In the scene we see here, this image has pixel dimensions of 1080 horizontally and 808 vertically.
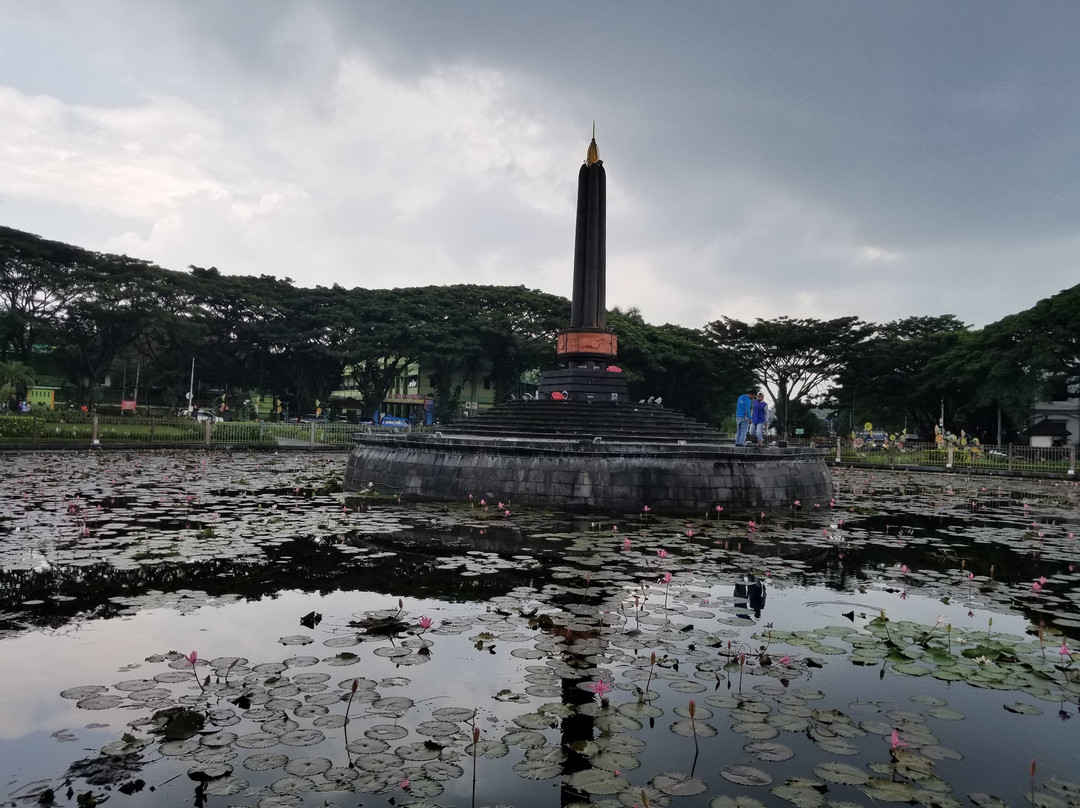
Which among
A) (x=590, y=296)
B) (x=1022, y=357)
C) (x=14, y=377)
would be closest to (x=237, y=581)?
(x=590, y=296)

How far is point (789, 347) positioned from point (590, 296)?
26.0 metres

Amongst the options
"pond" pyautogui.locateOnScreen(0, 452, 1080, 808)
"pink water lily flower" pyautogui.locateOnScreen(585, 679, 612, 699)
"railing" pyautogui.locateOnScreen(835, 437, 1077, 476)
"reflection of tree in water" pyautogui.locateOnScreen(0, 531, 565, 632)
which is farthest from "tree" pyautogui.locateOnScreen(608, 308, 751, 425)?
"pink water lily flower" pyautogui.locateOnScreen(585, 679, 612, 699)

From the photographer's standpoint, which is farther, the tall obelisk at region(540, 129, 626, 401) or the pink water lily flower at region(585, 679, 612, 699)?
the tall obelisk at region(540, 129, 626, 401)

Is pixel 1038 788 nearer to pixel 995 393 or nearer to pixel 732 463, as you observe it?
pixel 732 463

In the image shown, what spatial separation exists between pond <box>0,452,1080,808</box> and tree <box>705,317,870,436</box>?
116 ft

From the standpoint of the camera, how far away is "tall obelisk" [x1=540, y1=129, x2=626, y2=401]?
2114cm

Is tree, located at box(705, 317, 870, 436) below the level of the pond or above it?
above

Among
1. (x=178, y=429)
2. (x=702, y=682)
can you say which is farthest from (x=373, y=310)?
(x=702, y=682)

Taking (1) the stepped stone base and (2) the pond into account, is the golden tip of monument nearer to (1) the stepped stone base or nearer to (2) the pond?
(1) the stepped stone base

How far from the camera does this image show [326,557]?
7.33m

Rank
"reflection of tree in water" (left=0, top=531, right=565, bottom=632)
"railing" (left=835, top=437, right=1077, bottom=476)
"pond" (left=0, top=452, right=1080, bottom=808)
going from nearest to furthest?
"pond" (left=0, top=452, right=1080, bottom=808) < "reflection of tree in water" (left=0, top=531, right=565, bottom=632) < "railing" (left=835, top=437, right=1077, bottom=476)

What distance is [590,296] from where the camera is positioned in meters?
21.6

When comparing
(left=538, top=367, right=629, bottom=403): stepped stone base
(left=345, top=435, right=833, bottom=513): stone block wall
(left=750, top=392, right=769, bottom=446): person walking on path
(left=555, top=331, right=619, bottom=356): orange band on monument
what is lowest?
(left=345, top=435, right=833, bottom=513): stone block wall

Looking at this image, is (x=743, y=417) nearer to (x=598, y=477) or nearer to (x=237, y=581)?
(x=598, y=477)
